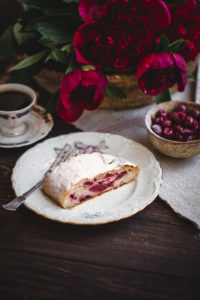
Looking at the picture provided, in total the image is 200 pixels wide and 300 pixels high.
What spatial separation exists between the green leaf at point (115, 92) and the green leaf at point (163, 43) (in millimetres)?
204

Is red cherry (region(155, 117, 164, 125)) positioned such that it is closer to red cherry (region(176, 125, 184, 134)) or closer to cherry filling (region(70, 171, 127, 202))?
red cherry (region(176, 125, 184, 134))

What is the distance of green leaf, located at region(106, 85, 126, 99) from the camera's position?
1115 mm

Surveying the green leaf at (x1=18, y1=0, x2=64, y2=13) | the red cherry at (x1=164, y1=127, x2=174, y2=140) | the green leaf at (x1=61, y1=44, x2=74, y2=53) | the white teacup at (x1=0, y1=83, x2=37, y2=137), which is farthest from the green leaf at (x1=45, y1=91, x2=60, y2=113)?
the red cherry at (x1=164, y1=127, x2=174, y2=140)

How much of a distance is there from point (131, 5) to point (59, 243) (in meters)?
0.65

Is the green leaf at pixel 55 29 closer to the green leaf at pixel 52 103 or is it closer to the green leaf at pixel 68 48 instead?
the green leaf at pixel 68 48

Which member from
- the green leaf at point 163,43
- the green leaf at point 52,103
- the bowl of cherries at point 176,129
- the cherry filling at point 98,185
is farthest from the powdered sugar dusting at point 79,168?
the green leaf at point 163,43

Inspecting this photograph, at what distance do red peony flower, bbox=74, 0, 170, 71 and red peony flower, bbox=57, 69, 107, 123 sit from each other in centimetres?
4

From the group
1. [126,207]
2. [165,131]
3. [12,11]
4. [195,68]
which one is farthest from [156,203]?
[12,11]

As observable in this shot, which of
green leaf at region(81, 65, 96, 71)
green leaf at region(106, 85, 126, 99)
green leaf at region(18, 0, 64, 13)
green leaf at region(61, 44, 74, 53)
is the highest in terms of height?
green leaf at region(18, 0, 64, 13)

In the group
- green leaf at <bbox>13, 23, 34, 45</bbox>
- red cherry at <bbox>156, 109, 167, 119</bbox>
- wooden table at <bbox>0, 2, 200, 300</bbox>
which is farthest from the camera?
green leaf at <bbox>13, 23, 34, 45</bbox>

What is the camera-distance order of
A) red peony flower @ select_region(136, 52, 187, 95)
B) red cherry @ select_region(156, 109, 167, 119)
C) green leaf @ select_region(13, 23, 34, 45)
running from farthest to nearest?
green leaf @ select_region(13, 23, 34, 45), red cherry @ select_region(156, 109, 167, 119), red peony flower @ select_region(136, 52, 187, 95)

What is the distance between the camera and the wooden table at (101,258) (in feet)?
2.21

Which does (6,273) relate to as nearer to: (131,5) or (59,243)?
(59,243)

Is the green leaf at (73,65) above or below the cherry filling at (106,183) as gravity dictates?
above
